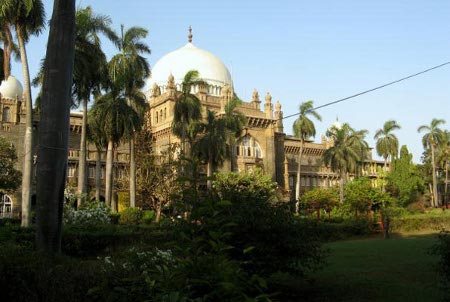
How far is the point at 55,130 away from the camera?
7758mm

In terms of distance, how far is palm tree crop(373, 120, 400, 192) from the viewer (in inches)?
2509

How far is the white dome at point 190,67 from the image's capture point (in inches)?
2473

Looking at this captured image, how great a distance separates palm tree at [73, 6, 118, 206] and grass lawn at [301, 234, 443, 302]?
693 inches

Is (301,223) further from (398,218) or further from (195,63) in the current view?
(195,63)

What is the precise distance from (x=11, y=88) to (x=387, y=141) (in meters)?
46.9

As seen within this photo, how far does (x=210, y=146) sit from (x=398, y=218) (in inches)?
587

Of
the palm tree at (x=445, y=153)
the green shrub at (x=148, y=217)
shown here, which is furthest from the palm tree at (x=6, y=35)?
the palm tree at (x=445, y=153)

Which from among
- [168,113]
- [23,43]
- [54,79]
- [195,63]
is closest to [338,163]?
[168,113]

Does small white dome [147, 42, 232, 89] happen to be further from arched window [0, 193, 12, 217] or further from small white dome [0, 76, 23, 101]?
arched window [0, 193, 12, 217]

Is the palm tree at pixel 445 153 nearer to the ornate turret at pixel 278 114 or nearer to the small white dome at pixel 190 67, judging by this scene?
the ornate turret at pixel 278 114

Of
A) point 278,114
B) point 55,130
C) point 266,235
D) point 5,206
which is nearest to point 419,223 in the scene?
point 278,114

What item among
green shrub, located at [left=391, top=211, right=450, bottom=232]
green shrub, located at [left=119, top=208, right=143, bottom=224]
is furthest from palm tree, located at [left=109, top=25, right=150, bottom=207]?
green shrub, located at [left=391, top=211, right=450, bottom=232]

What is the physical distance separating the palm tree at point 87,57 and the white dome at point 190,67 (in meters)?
32.4

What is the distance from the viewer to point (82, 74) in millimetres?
27484
